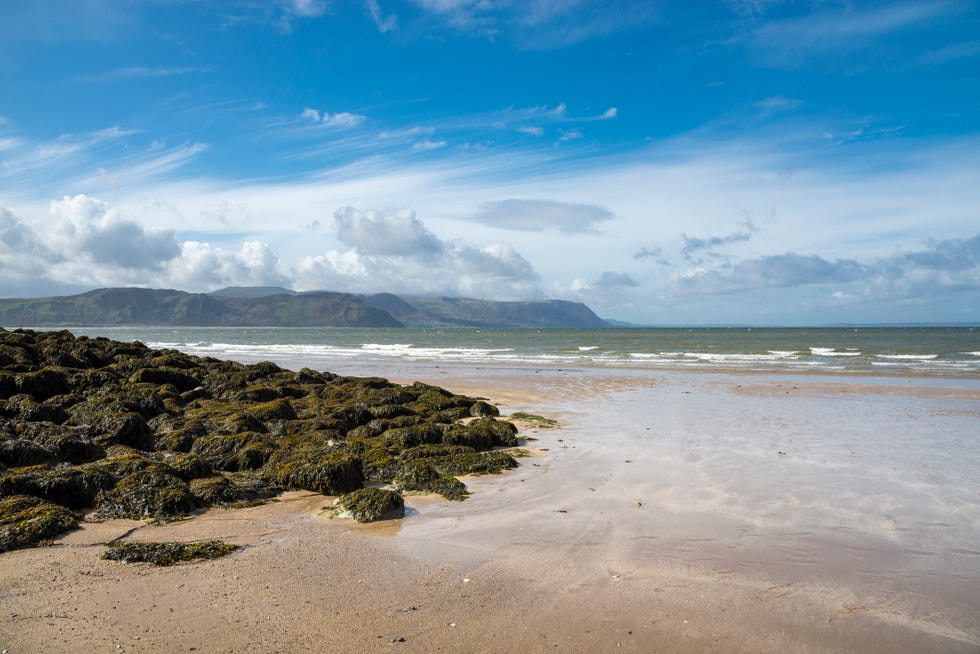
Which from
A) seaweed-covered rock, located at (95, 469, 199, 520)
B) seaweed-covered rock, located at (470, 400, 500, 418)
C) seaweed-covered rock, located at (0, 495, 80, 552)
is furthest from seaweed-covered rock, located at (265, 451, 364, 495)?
seaweed-covered rock, located at (470, 400, 500, 418)

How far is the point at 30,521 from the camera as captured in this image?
17.4ft

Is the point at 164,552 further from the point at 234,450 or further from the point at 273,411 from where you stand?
the point at 273,411

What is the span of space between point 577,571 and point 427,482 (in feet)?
9.96

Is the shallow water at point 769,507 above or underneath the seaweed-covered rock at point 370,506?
underneath

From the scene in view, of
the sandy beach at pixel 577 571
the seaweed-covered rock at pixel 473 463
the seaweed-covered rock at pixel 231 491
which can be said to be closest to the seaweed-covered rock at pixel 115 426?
the seaweed-covered rock at pixel 231 491

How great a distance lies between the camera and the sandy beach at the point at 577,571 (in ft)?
12.2

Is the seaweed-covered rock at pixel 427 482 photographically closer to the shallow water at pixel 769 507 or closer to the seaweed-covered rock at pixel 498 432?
the shallow water at pixel 769 507

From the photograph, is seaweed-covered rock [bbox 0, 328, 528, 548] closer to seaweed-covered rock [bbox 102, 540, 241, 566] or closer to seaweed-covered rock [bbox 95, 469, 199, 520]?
seaweed-covered rock [bbox 95, 469, 199, 520]

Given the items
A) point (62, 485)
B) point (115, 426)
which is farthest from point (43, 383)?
point (62, 485)

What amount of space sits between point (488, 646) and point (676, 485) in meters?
4.57

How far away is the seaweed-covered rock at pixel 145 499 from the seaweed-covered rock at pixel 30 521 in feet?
1.07

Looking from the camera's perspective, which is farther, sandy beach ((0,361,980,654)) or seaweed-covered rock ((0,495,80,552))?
seaweed-covered rock ((0,495,80,552))

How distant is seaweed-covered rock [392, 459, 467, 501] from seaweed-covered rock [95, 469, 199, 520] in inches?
94.4

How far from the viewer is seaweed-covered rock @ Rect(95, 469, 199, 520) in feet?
19.7
